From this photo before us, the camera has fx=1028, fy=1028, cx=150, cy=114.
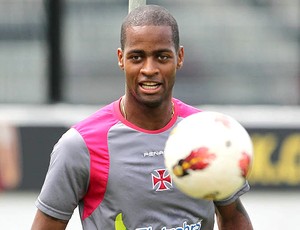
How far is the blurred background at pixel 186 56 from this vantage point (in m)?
10.3

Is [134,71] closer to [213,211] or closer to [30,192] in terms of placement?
[213,211]

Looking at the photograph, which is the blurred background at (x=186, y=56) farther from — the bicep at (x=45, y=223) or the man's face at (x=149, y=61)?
the man's face at (x=149, y=61)

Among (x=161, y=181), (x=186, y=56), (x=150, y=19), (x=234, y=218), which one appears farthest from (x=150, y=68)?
(x=186, y=56)

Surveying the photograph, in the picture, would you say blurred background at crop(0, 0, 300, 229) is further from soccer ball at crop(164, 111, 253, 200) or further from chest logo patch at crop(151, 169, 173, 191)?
soccer ball at crop(164, 111, 253, 200)

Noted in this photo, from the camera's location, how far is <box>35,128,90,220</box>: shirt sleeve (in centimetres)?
456

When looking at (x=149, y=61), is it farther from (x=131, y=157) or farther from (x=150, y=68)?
(x=131, y=157)

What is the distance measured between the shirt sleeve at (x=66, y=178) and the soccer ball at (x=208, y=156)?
1.52ft

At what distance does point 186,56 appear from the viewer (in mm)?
10414

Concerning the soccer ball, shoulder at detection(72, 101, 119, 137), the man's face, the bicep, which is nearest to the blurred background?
shoulder at detection(72, 101, 119, 137)

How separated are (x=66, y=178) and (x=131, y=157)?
320mm

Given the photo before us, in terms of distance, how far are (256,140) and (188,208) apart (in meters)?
5.33

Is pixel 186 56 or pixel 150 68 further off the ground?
pixel 150 68

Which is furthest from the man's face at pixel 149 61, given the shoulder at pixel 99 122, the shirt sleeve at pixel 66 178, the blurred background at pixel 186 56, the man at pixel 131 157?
the blurred background at pixel 186 56

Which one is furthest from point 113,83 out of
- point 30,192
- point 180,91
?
point 30,192
